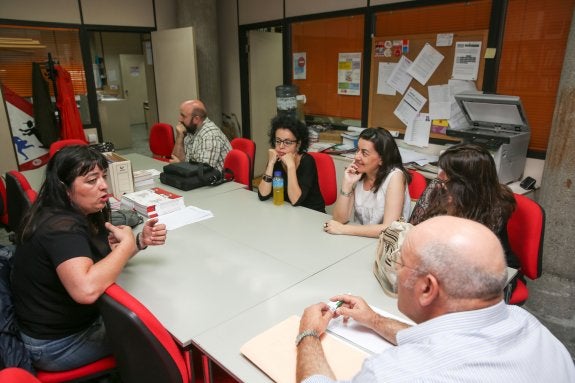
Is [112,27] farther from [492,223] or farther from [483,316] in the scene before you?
[483,316]

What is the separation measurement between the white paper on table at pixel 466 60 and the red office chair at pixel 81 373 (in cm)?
323

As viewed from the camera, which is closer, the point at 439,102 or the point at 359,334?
the point at 359,334

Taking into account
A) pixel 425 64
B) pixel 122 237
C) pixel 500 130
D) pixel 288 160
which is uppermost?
pixel 425 64

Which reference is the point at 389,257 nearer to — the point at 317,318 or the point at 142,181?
the point at 317,318

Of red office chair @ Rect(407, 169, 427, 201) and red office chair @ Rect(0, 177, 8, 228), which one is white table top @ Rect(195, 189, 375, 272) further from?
red office chair @ Rect(0, 177, 8, 228)

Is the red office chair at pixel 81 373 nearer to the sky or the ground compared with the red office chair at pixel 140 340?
nearer to the ground

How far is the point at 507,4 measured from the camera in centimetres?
296

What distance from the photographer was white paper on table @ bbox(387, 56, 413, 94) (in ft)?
12.0

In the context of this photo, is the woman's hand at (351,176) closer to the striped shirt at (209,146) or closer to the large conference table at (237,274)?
the large conference table at (237,274)

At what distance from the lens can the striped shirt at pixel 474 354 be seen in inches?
29.0

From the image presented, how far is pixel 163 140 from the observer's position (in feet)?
14.4

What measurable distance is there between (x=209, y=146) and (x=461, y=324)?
9.55 feet

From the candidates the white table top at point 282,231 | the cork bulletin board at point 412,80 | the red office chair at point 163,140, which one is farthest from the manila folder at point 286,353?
the red office chair at point 163,140

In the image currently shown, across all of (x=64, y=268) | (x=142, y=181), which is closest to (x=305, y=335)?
(x=64, y=268)
